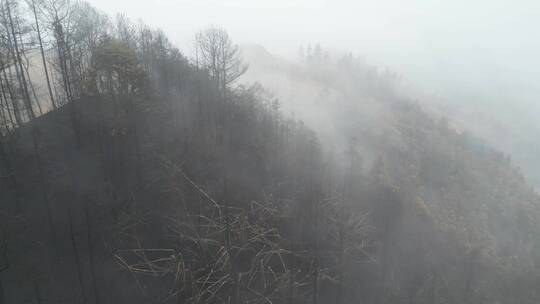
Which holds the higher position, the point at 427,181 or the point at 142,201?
the point at 142,201

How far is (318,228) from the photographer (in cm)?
1402

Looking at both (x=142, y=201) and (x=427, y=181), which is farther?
(x=427, y=181)

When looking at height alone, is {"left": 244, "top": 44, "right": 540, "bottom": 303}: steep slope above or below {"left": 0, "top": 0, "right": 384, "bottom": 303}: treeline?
below

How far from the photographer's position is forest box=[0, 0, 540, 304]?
9.77 meters

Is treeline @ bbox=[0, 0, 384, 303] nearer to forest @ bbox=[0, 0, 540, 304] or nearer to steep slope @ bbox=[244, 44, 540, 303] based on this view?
forest @ bbox=[0, 0, 540, 304]

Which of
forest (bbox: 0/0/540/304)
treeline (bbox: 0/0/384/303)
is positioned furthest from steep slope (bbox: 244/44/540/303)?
treeline (bbox: 0/0/384/303)

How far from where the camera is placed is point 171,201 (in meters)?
12.8

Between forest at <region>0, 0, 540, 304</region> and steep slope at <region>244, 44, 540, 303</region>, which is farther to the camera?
steep slope at <region>244, 44, 540, 303</region>

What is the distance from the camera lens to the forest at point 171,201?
9773 mm

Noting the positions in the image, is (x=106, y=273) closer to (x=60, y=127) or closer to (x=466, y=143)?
(x=60, y=127)

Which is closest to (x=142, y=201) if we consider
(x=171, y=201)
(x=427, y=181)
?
(x=171, y=201)

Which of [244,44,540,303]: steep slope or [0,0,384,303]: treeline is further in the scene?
[244,44,540,303]: steep slope

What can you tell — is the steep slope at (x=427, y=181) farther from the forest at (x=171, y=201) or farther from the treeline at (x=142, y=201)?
the treeline at (x=142, y=201)

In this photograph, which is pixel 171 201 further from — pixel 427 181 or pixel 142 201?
pixel 427 181
